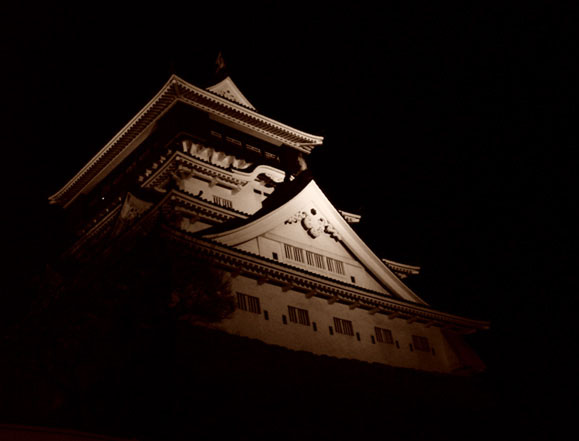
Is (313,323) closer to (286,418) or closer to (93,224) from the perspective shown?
(286,418)

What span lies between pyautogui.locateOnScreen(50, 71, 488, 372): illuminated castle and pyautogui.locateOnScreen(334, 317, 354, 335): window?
5 cm

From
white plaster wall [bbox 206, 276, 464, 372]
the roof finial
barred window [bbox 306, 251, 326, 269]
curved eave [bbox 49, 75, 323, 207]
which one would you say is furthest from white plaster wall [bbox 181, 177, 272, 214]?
the roof finial

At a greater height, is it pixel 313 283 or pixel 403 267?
pixel 403 267

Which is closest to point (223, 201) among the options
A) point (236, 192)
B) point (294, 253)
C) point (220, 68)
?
point (236, 192)

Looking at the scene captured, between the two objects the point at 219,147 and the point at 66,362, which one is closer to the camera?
the point at 66,362

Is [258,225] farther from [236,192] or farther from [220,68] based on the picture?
[220,68]

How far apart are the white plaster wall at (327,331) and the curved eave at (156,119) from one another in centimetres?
1134

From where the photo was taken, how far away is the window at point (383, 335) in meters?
22.9

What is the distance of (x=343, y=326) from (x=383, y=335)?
236cm

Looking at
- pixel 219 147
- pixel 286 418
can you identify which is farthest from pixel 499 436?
pixel 219 147

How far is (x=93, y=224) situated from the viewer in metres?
27.7

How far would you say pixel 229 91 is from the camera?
30125 mm

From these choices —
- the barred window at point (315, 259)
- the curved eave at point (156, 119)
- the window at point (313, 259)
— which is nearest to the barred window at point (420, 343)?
the window at point (313, 259)

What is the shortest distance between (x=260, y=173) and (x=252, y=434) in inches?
567
